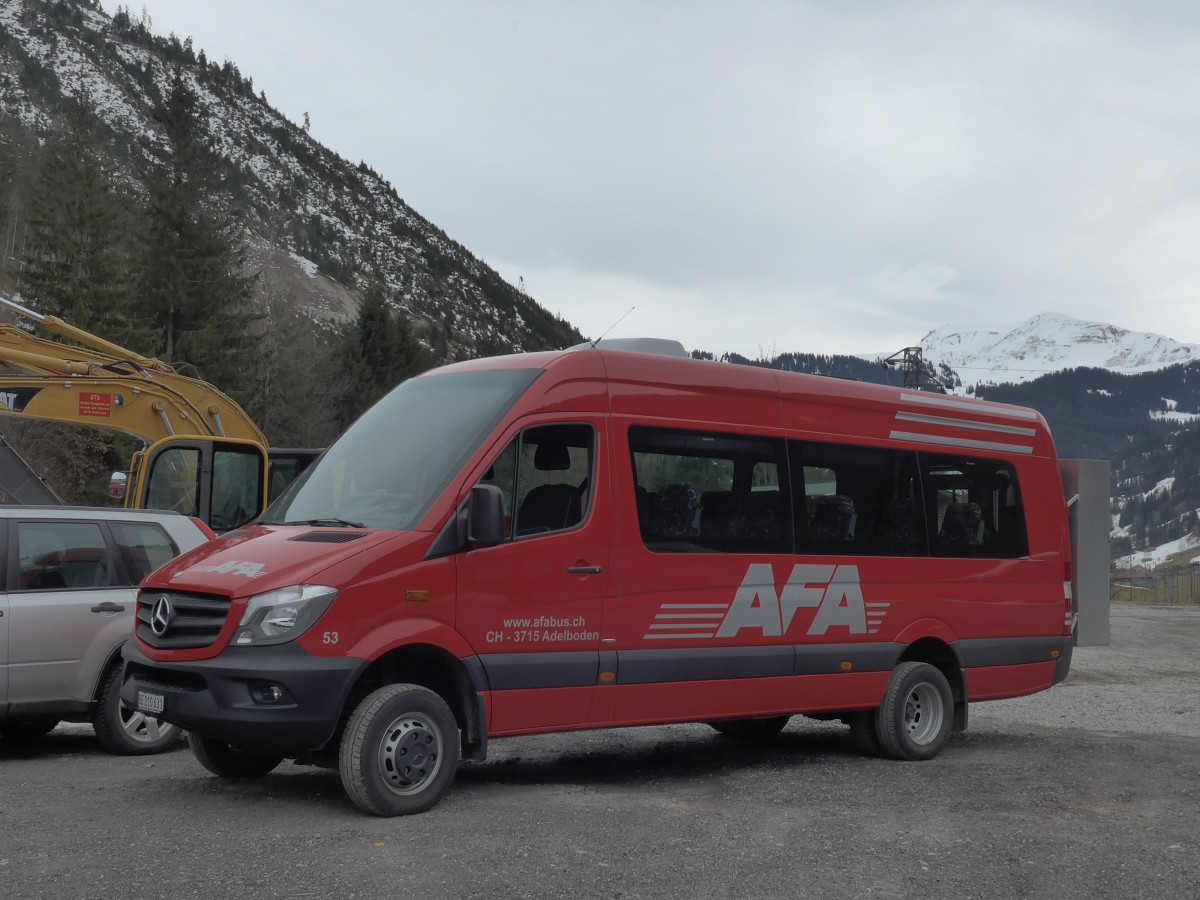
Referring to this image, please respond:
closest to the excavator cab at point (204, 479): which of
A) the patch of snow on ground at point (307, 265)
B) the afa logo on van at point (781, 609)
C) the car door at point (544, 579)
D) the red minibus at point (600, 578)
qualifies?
the red minibus at point (600, 578)

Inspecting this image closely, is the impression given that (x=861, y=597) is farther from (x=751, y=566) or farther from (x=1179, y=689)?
(x=1179, y=689)

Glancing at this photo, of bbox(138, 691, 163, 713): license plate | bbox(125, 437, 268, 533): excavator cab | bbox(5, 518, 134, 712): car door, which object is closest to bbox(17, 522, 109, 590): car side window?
bbox(5, 518, 134, 712): car door

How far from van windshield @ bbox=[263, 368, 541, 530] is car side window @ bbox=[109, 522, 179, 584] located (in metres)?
2.17

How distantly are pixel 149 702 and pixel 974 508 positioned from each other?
6.87 meters

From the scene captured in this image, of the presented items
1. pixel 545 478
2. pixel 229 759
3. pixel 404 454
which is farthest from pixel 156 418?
pixel 545 478

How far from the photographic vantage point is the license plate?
296 inches

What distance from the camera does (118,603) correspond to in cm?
988

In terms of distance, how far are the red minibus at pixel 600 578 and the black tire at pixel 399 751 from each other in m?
0.01

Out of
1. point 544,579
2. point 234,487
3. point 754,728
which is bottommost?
point 754,728

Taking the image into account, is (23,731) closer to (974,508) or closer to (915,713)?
(915,713)

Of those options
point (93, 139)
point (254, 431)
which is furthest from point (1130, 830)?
point (93, 139)

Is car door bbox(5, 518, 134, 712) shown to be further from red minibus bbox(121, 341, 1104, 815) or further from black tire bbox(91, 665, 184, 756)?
red minibus bbox(121, 341, 1104, 815)

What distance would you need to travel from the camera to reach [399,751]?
742cm

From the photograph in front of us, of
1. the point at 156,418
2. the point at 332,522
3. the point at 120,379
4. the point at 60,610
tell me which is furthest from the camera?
the point at 156,418
